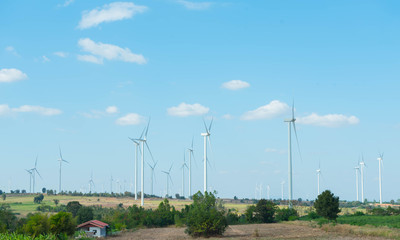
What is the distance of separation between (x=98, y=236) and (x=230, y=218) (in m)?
35.8

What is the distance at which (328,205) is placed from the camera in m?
81.7

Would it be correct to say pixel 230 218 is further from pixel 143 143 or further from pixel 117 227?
pixel 143 143

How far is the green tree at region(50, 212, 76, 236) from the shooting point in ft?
185

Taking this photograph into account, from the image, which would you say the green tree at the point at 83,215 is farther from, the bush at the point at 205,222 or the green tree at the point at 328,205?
the green tree at the point at 328,205

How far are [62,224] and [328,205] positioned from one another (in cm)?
4644

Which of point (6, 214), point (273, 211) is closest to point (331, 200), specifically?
point (273, 211)

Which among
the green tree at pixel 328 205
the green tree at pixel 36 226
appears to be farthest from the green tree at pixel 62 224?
the green tree at pixel 328 205

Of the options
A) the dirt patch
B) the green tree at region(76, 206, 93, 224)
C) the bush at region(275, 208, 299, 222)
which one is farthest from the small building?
the bush at region(275, 208, 299, 222)

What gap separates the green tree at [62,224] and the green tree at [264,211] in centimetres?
4822

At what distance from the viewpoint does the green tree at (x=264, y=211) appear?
97.6 m

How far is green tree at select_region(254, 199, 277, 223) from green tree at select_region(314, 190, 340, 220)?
16.1m

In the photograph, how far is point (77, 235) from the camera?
6425 centimetres

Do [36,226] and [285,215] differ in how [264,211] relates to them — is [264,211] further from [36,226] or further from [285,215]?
[36,226]

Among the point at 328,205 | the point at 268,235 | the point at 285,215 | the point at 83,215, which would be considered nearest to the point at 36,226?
the point at 268,235
